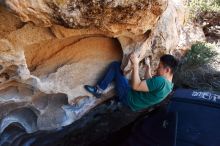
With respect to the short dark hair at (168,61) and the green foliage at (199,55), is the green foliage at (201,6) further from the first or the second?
the short dark hair at (168,61)

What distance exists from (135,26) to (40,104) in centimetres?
104

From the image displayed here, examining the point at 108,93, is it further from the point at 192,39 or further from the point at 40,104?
the point at 192,39

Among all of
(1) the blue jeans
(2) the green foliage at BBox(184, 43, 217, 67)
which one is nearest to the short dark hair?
(1) the blue jeans

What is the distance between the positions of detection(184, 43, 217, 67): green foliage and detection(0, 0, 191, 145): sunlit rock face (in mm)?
1454

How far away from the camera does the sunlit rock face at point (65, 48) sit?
282 cm

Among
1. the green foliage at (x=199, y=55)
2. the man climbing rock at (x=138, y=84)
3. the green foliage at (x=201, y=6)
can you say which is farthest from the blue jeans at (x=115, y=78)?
the green foliage at (x=201, y=6)

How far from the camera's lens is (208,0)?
6727mm

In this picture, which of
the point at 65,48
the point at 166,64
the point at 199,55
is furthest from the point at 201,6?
the point at 65,48

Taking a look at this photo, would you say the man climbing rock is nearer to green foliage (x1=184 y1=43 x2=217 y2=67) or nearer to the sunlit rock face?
the sunlit rock face

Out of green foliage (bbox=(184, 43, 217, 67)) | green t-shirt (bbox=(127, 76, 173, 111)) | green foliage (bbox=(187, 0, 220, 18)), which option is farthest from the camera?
green foliage (bbox=(187, 0, 220, 18))

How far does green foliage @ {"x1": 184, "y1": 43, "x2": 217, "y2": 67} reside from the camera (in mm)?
5584

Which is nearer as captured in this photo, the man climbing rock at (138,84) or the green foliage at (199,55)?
the man climbing rock at (138,84)

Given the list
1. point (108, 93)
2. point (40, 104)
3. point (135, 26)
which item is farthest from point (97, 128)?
point (135, 26)

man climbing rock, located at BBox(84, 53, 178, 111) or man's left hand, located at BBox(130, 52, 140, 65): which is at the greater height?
man's left hand, located at BBox(130, 52, 140, 65)
